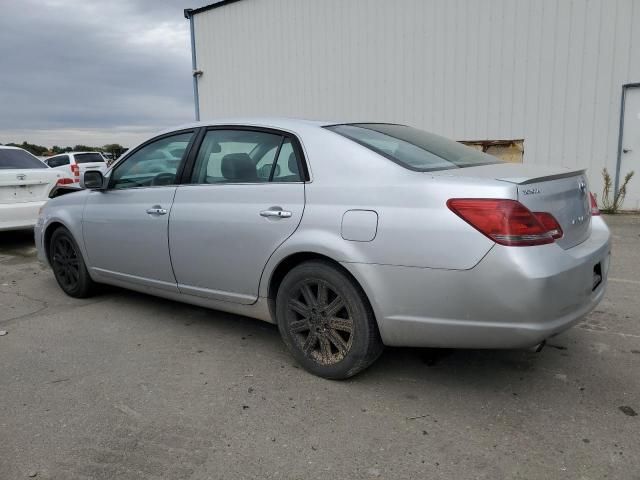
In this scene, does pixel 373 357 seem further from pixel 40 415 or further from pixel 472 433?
pixel 40 415

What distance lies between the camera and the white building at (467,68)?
9023 millimetres

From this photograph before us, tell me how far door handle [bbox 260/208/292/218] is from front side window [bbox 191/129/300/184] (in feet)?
0.69

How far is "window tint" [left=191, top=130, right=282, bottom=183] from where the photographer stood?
3395mm

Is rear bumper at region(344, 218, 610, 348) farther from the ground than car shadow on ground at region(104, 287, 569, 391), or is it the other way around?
rear bumper at region(344, 218, 610, 348)

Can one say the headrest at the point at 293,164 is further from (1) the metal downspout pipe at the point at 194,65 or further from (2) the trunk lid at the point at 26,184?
(1) the metal downspout pipe at the point at 194,65

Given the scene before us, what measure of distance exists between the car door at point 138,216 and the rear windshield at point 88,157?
1592 centimetres

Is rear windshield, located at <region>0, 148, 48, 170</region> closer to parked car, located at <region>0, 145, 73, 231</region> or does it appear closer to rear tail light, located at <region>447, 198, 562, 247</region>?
parked car, located at <region>0, 145, 73, 231</region>

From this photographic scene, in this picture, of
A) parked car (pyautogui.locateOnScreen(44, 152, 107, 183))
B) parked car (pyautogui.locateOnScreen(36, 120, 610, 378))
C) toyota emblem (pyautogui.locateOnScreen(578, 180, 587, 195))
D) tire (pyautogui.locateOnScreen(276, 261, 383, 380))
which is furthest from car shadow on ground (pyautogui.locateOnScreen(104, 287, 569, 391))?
parked car (pyautogui.locateOnScreen(44, 152, 107, 183))

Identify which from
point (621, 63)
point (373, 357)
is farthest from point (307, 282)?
point (621, 63)

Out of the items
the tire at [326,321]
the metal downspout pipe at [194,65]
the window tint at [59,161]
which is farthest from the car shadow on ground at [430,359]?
the window tint at [59,161]

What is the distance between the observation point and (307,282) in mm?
3053

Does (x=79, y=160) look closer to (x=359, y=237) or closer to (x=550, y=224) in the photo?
(x=359, y=237)

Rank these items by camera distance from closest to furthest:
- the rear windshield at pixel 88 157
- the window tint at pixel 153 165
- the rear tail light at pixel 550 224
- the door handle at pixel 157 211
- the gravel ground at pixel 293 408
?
the gravel ground at pixel 293 408 < the rear tail light at pixel 550 224 < the door handle at pixel 157 211 < the window tint at pixel 153 165 < the rear windshield at pixel 88 157

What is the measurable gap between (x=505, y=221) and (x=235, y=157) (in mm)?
1848
